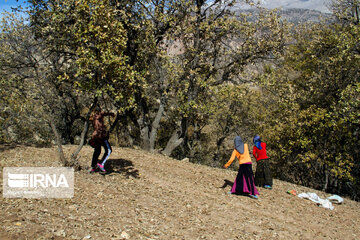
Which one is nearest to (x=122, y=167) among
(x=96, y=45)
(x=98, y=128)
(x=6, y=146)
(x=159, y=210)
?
(x=98, y=128)

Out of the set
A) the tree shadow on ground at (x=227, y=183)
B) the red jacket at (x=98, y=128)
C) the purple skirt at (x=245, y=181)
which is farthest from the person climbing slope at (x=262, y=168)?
the red jacket at (x=98, y=128)

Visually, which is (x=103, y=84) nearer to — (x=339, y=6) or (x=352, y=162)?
(x=352, y=162)

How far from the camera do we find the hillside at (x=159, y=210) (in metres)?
5.50

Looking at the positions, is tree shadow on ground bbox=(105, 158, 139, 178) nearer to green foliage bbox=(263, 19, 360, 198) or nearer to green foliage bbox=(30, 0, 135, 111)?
green foliage bbox=(30, 0, 135, 111)

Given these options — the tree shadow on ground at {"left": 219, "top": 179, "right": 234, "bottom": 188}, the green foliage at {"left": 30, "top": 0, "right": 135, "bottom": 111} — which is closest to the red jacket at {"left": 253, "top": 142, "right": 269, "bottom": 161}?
the tree shadow on ground at {"left": 219, "top": 179, "right": 234, "bottom": 188}

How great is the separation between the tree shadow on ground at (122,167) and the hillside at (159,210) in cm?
4

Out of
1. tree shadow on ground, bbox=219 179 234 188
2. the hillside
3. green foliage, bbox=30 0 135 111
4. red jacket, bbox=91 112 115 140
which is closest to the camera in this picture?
the hillside

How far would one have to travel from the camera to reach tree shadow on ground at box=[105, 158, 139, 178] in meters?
10.2

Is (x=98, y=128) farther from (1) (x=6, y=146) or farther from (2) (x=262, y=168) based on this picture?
(2) (x=262, y=168)

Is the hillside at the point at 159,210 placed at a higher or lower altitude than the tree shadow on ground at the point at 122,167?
lower

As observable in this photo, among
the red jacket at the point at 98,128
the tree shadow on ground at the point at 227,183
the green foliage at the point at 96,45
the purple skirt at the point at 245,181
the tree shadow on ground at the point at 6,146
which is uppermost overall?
the green foliage at the point at 96,45

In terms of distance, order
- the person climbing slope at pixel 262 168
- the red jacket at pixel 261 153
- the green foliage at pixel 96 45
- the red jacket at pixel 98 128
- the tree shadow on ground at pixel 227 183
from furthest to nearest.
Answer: the red jacket at pixel 261 153 → the person climbing slope at pixel 262 168 → the tree shadow on ground at pixel 227 183 → the red jacket at pixel 98 128 → the green foliage at pixel 96 45

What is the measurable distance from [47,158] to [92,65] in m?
5.18

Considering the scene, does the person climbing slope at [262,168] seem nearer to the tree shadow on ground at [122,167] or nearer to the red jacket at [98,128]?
the tree shadow on ground at [122,167]
